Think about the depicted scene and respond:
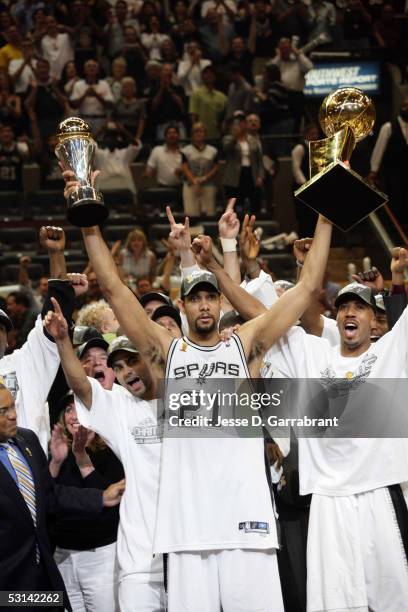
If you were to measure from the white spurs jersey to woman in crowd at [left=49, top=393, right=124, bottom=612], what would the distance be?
0.79 meters

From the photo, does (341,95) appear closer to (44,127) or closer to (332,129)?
(332,129)

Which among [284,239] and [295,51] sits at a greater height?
[295,51]

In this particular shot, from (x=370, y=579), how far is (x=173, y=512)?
112cm

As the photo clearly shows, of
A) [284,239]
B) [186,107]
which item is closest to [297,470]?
[284,239]

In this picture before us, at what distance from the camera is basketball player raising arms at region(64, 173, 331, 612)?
5414mm

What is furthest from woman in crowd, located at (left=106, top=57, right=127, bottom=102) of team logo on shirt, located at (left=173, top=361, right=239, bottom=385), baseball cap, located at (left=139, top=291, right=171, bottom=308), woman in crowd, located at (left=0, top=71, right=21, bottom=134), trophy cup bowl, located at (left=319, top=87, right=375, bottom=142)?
team logo on shirt, located at (left=173, top=361, right=239, bottom=385)

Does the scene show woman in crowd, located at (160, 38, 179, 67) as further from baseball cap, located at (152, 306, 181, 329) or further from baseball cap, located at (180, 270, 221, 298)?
baseball cap, located at (180, 270, 221, 298)

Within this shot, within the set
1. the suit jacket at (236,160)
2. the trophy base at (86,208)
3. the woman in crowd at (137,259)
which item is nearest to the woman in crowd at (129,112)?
the suit jacket at (236,160)

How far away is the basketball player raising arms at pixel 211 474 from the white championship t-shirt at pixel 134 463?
38cm

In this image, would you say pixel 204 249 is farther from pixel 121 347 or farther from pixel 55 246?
pixel 55 246

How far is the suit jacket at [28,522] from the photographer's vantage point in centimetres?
548

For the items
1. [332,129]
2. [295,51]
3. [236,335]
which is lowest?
[236,335]

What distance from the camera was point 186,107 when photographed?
16.2 metres

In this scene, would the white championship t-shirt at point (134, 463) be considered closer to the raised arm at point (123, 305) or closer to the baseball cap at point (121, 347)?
the baseball cap at point (121, 347)
